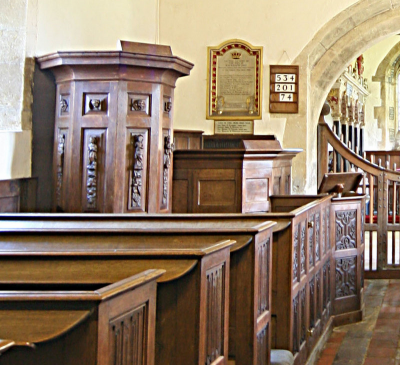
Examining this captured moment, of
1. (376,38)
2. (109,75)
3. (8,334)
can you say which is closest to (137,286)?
(8,334)

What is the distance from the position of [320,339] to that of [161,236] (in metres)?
2.22

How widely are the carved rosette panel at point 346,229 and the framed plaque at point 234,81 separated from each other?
76.9 inches

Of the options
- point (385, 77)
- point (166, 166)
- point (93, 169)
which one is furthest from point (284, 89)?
point (385, 77)

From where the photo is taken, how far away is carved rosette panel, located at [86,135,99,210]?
425 centimetres

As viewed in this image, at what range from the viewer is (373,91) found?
51.8 feet

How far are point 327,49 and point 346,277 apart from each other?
105 inches

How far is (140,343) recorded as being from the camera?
1.74m

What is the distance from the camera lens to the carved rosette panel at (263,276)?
Answer: 2885 mm

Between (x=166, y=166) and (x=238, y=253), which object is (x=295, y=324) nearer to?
(x=238, y=253)

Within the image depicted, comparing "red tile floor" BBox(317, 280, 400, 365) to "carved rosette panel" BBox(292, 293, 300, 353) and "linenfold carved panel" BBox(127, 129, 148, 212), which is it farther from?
"linenfold carved panel" BBox(127, 129, 148, 212)

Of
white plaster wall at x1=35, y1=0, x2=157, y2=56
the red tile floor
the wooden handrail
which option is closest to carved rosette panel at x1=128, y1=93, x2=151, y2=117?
white plaster wall at x1=35, y1=0, x2=157, y2=56

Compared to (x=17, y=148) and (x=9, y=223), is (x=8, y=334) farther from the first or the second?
(x=17, y=148)

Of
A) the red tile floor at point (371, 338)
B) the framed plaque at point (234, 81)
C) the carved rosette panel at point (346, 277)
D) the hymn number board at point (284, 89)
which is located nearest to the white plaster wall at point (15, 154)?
the red tile floor at point (371, 338)

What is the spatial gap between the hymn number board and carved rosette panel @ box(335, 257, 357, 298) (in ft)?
6.90
